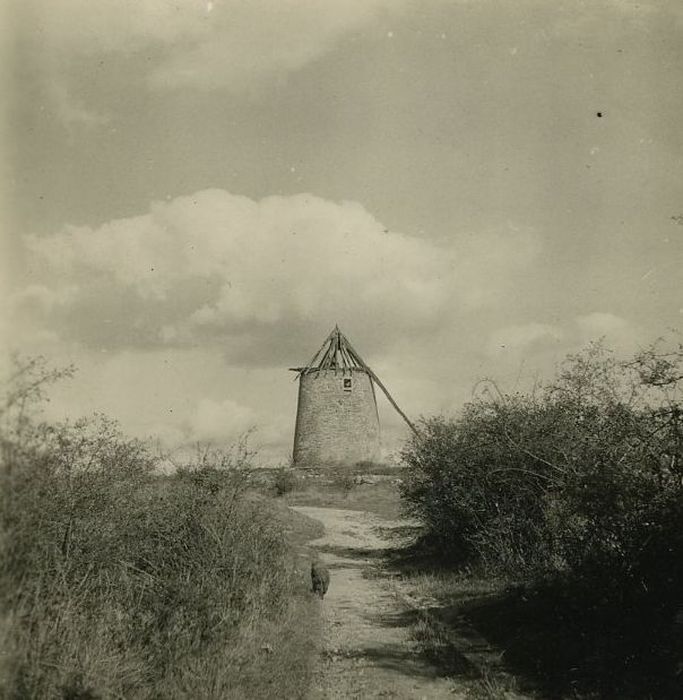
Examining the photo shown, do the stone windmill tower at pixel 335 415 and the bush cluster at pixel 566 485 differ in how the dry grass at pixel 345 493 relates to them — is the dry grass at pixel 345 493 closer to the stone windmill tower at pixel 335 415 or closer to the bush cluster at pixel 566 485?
the stone windmill tower at pixel 335 415

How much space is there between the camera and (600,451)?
883 centimetres

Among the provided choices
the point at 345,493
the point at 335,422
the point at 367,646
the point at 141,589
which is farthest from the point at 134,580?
the point at 335,422

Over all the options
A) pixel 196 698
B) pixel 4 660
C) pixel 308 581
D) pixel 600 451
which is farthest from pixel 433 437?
pixel 4 660

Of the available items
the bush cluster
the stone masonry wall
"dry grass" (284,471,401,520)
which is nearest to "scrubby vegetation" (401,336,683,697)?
the bush cluster

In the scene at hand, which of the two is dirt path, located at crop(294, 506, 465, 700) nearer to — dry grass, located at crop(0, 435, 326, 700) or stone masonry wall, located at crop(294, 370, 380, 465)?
dry grass, located at crop(0, 435, 326, 700)

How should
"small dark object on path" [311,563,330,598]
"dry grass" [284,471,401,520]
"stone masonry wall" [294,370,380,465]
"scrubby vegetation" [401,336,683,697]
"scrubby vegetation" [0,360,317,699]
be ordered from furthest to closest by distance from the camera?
"stone masonry wall" [294,370,380,465] → "dry grass" [284,471,401,520] → "small dark object on path" [311,563,330,598] → "scrubby vegetation" [401,336,683,697] → "scrubby vegetation" [0,360,317,699]

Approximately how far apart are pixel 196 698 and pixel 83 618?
1.45 metres

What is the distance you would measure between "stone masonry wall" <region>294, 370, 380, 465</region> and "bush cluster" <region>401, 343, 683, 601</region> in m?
21.0

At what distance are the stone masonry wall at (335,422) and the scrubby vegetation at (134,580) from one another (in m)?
26.8

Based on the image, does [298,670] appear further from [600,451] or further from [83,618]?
[600,451]

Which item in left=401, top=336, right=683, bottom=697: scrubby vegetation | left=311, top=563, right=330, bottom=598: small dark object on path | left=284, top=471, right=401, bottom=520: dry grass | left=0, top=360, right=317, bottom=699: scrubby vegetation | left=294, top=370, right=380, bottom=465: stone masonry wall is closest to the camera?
left=0, top=360, right=317, bottom=699: scrubby vegetation

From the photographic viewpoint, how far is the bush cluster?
7852 millimetres

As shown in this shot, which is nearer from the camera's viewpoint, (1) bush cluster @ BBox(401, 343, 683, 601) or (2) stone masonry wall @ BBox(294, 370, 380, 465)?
(1) bush cluster @ BBox(401, 343, 683, 601)

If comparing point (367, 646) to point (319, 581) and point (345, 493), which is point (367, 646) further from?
point (345, 493)
